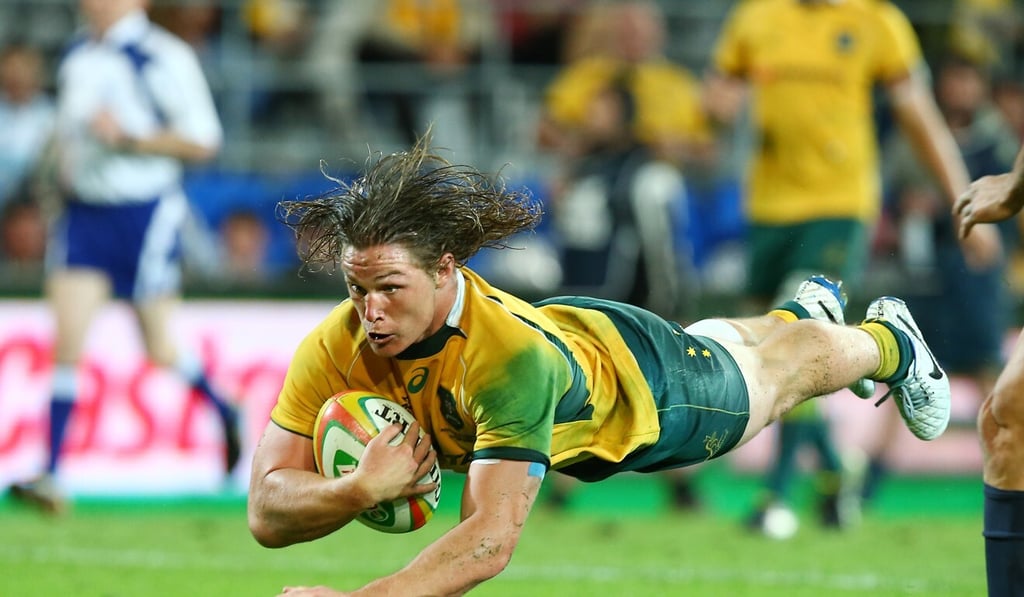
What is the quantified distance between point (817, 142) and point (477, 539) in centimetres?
505

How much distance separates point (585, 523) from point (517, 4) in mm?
5994

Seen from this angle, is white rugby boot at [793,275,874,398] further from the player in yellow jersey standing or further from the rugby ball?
the rugby ball

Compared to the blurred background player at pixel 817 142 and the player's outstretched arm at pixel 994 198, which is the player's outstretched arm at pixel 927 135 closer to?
the blurred background player at pixel 817 142

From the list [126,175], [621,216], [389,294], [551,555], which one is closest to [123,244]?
[126,175]

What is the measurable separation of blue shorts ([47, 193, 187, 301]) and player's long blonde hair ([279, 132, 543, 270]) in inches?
163

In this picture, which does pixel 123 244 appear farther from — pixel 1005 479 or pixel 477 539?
pixel 1005 479

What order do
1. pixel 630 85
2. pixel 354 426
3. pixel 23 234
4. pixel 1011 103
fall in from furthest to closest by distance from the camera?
pixel 1011 103, pixel 23 234, pixel 630 85, pixel 354 426

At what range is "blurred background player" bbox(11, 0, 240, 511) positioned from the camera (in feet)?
29.4

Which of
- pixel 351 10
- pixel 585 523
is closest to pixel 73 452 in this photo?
pixel 585 523

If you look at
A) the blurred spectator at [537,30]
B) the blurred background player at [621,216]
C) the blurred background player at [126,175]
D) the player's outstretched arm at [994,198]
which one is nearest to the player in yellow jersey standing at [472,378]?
the player's outstretched arm at [994,198]

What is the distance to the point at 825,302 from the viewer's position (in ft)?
20.4

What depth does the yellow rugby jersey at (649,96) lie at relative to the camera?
11.9 m

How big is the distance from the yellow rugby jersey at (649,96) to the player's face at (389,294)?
6.95m

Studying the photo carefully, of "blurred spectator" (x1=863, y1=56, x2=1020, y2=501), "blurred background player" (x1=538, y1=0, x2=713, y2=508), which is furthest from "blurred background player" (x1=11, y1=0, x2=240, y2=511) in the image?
"blurred spectator" (x1=863, y1=56, x2=1020, y2=501)
